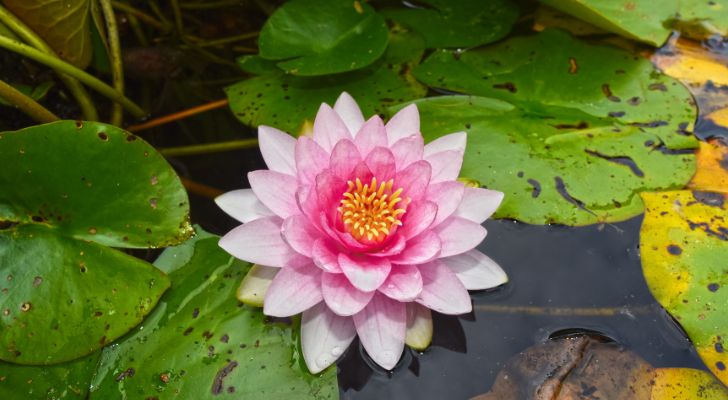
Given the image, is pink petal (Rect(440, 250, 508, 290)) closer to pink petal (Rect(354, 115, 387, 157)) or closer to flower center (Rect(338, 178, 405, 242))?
flower center (Rect(338, 178, 405, 242))

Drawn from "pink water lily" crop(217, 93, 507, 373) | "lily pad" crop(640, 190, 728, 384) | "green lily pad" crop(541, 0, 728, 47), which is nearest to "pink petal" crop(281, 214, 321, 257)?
"pink water lily" crop(217, 93, 507, 373)

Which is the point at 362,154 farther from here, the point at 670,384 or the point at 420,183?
the point at 670,384

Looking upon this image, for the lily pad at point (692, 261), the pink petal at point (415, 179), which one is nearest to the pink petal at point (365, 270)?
the pink petal at point (415, 179)

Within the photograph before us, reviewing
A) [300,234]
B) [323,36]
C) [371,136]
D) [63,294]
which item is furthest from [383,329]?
[323,36]

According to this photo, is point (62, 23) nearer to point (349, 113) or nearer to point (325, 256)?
point (349, 113)

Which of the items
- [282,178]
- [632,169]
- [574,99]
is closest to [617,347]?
[632,169]

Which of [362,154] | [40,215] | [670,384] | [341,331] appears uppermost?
[362,154]
